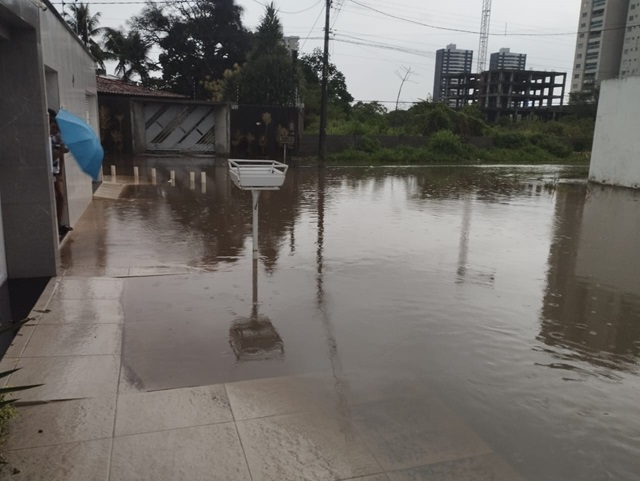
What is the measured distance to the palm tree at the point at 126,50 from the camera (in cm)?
3909

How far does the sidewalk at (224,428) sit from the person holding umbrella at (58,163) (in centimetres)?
394

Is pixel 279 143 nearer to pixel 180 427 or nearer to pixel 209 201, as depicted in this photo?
pixel 209 201

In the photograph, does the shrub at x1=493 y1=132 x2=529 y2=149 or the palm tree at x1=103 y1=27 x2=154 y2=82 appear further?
the palm tree at x1=103 y1=27 x2=154 y2=82

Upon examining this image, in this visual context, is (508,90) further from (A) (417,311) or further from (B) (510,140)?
(A) (417,311)

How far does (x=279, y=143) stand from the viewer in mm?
27562

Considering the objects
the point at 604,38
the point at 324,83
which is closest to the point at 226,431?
the point at 324,83

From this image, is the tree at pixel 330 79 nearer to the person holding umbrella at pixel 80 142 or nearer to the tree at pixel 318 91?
the tree at pixel 318 91

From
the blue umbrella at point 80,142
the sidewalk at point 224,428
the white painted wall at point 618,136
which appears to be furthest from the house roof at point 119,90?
the sidewalk at point 224,428

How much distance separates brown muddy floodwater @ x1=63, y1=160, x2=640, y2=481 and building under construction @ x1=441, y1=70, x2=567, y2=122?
246ft

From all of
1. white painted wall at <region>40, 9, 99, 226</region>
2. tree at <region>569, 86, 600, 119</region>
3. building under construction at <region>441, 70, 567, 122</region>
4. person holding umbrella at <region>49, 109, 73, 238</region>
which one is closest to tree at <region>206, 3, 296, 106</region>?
white painted wall at <region>40, 9, 99, 226</region>

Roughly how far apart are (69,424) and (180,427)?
0.68 m

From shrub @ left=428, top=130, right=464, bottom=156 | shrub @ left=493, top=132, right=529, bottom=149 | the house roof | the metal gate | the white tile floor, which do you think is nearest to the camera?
the white tile floor

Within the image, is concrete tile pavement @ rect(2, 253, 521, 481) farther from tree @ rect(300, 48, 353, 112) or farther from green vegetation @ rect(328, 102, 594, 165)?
tree @ rect(300, 48, 353, 112)

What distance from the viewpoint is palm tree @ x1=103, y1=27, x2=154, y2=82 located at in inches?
1539
